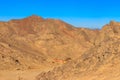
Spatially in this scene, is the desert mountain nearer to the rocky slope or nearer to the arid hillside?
the arid hillside

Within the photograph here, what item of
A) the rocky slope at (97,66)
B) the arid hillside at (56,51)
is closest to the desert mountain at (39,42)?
the arid hillside at (56,51)

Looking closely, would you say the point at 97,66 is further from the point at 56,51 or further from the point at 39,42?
the point at 39,42

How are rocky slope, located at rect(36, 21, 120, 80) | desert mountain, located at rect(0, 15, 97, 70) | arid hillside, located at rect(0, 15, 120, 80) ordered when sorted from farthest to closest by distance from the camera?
desert mountain, located at rect(0, 15, 97, 70)
arid hillside, located at rect(0, 15, 120, 80)
rocky slope, located at rect(36, 21, 120, 80)

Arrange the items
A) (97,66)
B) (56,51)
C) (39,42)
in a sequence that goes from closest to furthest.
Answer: (97,66) → (56,51) → (39,42)

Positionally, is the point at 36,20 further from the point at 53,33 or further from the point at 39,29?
the point at 53,33

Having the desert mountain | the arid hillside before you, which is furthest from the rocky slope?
the desert mountain

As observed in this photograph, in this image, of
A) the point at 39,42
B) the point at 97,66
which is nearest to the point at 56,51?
the point at 39,42
